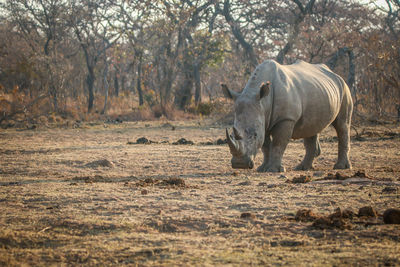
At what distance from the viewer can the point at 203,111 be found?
2030 cm

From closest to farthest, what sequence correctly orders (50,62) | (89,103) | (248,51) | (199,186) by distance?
1. (199,186)
2. (248,51)
3. (50,62)
4. (89,103)

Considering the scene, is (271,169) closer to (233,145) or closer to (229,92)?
(233,145)

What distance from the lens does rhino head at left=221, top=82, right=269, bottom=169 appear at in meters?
6.82

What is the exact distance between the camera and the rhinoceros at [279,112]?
6988mm

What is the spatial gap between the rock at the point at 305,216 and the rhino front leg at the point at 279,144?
3.02 metres

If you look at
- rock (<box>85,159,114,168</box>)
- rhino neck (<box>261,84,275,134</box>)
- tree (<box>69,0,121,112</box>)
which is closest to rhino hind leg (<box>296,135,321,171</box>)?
rhino neck (<box>261,84,275,134</box>)

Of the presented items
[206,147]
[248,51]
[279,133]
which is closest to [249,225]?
[279,133]

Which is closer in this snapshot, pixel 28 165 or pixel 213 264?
pixel 213 264

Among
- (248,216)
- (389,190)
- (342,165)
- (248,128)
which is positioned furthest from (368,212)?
(342,165)

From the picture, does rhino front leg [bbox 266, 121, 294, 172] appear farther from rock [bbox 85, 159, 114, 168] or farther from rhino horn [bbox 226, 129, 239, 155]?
rock [bbox 85, 159, 114, 168]

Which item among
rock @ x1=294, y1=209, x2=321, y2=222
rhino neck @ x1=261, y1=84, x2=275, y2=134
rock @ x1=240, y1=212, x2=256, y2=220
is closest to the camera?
rock @ x1=294, y1=209, x2=321, y2=222

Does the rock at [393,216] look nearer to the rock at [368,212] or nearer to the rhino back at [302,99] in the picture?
the rock at [368,212]

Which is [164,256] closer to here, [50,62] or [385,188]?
[385,188]

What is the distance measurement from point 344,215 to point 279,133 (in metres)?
3.23
